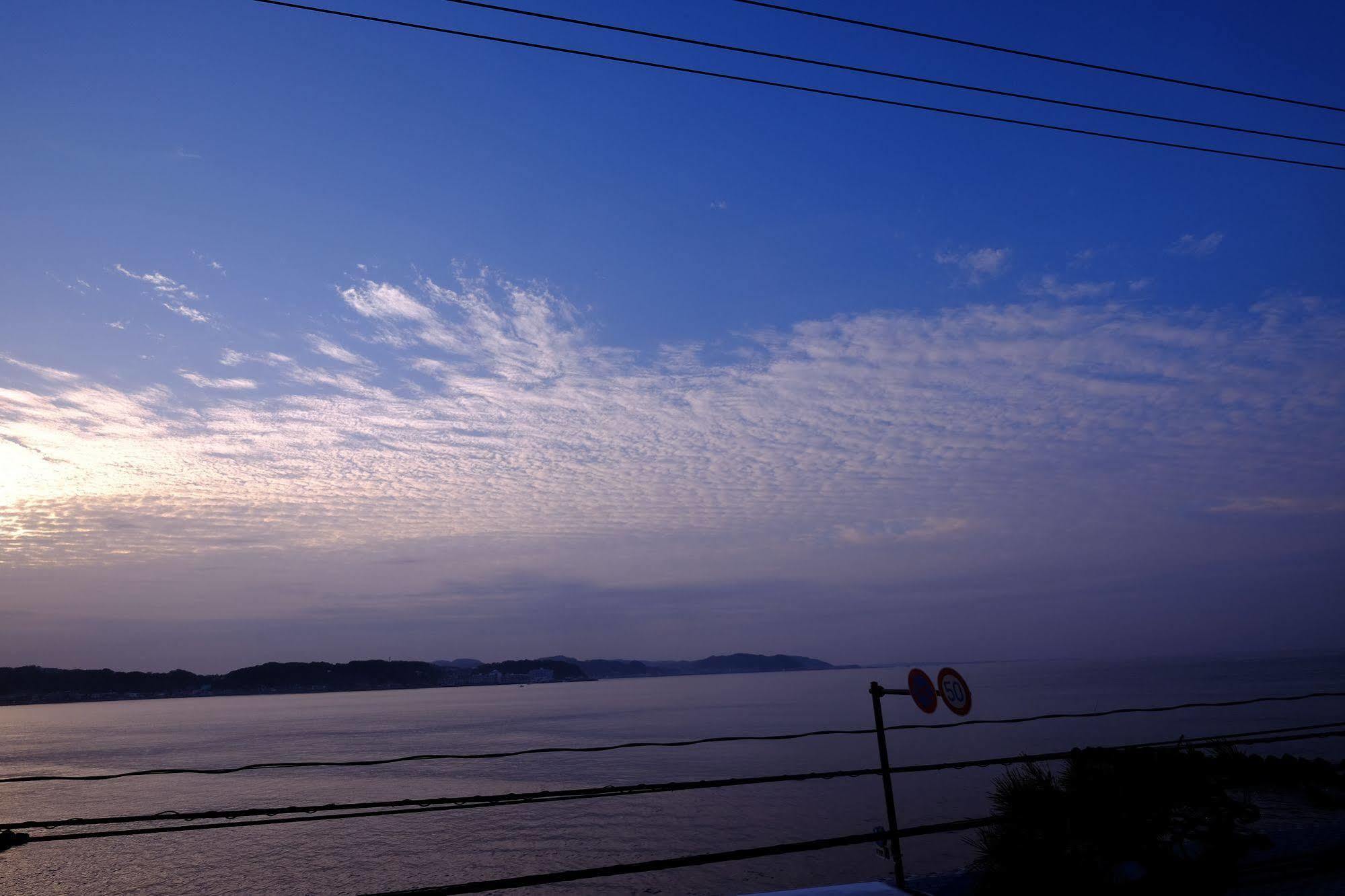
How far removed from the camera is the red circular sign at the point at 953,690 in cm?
656

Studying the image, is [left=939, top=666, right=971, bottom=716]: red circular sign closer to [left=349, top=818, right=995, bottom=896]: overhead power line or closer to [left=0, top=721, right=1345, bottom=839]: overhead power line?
[left=0, top=721, right=1345, bottom=839]: overhead power line

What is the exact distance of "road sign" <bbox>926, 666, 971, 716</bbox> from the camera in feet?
21.5

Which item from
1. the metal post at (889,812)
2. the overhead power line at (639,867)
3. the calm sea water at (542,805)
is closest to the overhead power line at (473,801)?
the metal post at (889,812)

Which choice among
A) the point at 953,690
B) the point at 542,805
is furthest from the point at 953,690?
the point at 542,805

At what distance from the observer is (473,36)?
25.6ft

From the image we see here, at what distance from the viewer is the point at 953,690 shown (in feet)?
22.1

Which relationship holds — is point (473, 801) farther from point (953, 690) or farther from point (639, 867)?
point (953, 690)

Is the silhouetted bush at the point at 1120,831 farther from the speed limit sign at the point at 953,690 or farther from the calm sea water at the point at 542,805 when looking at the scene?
the calm sea water at the point at 542,805

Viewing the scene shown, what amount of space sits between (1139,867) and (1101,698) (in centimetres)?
9835

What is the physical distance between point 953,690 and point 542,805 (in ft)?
124

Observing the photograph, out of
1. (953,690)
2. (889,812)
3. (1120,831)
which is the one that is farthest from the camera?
(1120,831)

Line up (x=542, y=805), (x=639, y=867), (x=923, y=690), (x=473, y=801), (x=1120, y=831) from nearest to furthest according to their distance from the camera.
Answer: (x=639, y=867)
(x=473, y=801)
(x=923, y=690)
(x=1120, y=831)
(x=542, y=805)

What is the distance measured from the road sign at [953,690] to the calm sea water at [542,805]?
17857mm

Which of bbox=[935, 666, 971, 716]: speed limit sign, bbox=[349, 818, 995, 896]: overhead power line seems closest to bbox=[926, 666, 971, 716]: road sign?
bbox=[935, 666, 971, 716]: speed limit sign
